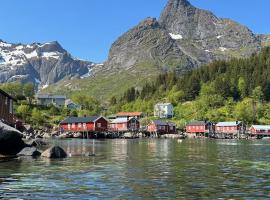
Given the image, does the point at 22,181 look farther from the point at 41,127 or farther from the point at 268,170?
the point at 41,127

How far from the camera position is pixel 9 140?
45.2 meters

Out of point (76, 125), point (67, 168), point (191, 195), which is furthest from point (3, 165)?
point (76, 125)

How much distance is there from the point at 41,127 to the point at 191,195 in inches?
6335

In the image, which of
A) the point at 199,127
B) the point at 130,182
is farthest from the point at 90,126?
the point at 130,182

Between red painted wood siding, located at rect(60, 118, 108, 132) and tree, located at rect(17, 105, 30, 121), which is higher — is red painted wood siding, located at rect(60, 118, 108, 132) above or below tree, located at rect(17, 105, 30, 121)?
below

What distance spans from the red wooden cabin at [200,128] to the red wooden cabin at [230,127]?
3.91 m

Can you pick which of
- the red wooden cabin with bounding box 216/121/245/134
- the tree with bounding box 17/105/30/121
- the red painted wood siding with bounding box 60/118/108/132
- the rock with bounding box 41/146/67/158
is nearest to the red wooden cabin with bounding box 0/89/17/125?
the rock with bounding box 41/146/67/158

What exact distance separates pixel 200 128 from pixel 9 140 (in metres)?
146

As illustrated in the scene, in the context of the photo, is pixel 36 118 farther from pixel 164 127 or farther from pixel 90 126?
pixel 164 127

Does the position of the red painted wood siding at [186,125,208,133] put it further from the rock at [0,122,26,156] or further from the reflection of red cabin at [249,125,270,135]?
the rock at [0,122,26,156]

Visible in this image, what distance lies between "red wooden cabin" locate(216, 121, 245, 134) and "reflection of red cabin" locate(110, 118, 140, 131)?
1380 inches

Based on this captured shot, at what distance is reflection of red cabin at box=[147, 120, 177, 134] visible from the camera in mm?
184375

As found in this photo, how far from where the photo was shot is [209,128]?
18675 centimetres

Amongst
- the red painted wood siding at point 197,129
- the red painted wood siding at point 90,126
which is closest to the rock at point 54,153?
the red painted wood siding at point 90,126
